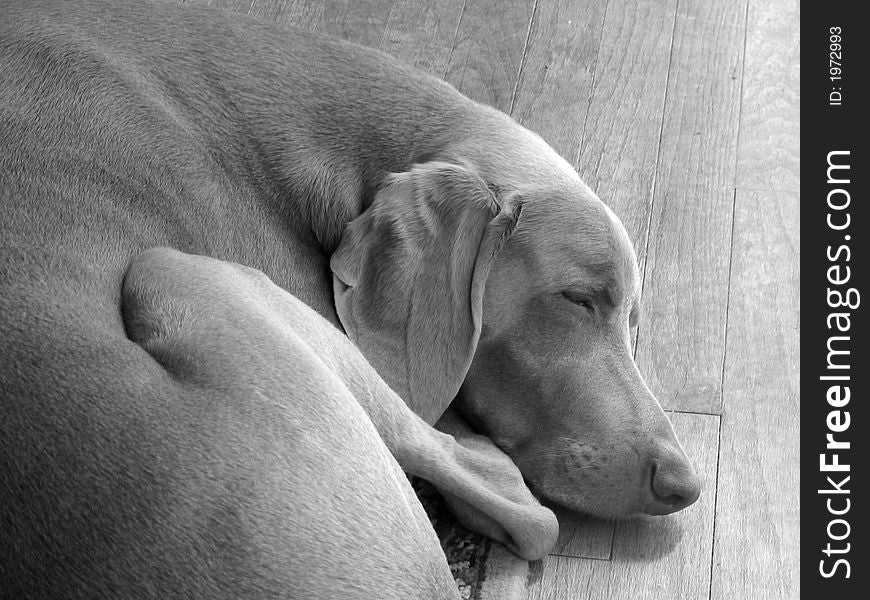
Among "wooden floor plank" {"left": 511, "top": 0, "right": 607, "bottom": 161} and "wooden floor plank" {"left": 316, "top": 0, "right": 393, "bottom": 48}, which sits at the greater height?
"wooden floor plank" {"left": 316, "top": 0, "right": 393, "bottom": 48}

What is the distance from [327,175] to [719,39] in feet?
6.48

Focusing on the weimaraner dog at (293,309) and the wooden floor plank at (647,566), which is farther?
the wooden floor plank at (647,566)

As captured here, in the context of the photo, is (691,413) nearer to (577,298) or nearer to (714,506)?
(714,506)

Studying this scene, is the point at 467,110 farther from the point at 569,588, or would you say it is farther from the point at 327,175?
the point at 569,588

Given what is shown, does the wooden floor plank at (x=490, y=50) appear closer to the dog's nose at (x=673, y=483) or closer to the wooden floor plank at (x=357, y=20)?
the wooden floor plank at (x=357, y=20)

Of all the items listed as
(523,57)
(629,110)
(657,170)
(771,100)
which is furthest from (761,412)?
(523,57)

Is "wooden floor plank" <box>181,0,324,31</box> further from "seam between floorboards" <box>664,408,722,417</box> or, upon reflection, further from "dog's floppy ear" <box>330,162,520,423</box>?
"seam between floorboards" <box>664,408,722,417</box>

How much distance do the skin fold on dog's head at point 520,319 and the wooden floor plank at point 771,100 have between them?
1134 mm

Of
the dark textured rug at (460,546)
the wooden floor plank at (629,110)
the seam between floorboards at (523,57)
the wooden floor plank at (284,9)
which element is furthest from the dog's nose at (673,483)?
the wooden floor plank at (284,9)

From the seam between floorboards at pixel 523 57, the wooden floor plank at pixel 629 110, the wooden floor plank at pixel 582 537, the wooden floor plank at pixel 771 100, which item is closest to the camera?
the wooden floor plank at pixel 582 537

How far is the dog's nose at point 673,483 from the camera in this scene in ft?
7.97

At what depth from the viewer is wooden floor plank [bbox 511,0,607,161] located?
3.58 meters

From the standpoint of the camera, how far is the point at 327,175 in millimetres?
2480
